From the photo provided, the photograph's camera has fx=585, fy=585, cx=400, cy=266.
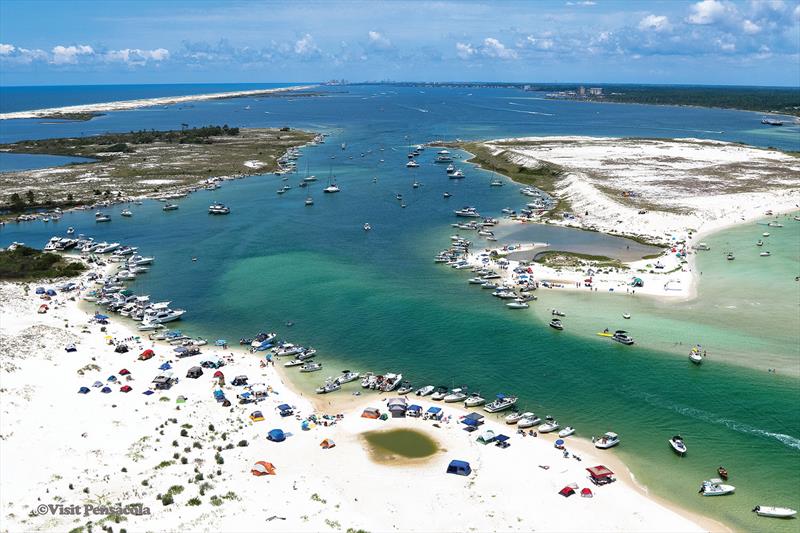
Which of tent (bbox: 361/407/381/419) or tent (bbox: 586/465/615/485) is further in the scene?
tent (bbox: 361/407/381/419)

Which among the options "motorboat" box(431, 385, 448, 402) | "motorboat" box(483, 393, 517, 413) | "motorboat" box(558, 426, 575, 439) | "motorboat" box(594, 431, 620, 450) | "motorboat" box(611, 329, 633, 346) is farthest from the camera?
"motorboat" box(611, 329, 633, 346)

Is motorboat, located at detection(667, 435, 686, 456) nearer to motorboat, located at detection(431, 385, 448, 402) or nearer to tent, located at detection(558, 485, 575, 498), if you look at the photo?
tent, located at detection(558, 485, 575, 498)

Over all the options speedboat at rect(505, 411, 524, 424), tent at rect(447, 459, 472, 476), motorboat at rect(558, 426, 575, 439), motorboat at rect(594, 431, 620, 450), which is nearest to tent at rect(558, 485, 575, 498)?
tent at rect(447, 459, 472, 476)

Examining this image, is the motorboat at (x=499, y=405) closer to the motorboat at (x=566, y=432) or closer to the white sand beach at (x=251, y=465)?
the white sand beach at (x=251, y=465)

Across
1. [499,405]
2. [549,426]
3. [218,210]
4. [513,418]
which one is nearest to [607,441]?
[549,426]

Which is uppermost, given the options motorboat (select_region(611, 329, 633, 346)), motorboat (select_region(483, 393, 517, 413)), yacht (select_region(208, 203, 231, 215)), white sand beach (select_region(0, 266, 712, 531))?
yacht (select_region(208, 203, 231, 215))

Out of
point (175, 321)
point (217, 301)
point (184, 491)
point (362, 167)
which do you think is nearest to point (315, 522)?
point (184, 491)

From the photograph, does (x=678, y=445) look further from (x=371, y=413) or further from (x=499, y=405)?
(x=371, y=413)
